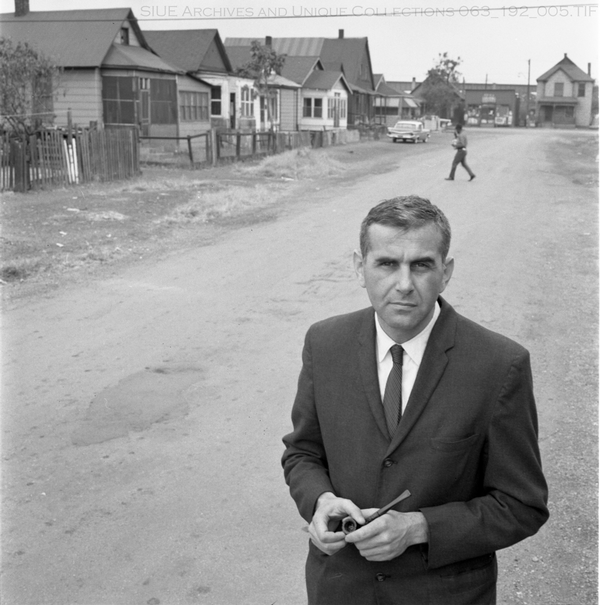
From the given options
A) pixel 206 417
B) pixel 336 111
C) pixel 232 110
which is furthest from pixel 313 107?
pixel 206 417

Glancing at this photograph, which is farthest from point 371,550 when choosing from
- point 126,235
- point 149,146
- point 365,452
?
point 149,146

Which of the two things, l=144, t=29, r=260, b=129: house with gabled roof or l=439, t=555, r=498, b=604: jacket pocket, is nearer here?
l=439, t=555, r=498, b=604: jacket pocket

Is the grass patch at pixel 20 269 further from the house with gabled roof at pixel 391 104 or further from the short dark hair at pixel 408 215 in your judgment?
the house with gabled roof at pixel 391 104

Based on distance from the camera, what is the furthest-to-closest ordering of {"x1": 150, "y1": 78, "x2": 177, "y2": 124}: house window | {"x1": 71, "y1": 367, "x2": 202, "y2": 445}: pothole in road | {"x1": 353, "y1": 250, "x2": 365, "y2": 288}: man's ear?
{"x1": 150, "y1": 78, "x2": 177, "y2": 124}: house window < {"x1": 71, "y1": 367, "x2": 202, "y2": 445}: pothole in road < {"x1": 353, "y1": 250, "x2": 365, "y2": 288}: man's ear

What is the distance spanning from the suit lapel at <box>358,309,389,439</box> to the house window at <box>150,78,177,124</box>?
32145 mm

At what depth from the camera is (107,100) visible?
31.8m

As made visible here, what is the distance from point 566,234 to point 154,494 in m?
11.3

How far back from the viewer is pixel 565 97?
101 meters

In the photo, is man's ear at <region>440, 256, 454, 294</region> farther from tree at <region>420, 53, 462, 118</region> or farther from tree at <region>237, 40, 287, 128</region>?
tree at <region>420, 53, 462, 118</region>

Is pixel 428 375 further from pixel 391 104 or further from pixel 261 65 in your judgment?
pixel 391 104

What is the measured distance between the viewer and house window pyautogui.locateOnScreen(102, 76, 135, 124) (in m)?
31.6

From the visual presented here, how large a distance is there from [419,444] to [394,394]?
166mm

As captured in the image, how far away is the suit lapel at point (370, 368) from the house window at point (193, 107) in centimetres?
3451

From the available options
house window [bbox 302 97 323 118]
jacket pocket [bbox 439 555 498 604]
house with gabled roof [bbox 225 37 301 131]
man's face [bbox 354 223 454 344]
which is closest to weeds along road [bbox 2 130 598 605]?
jacket pocket [bbox 439 555 498 604]
